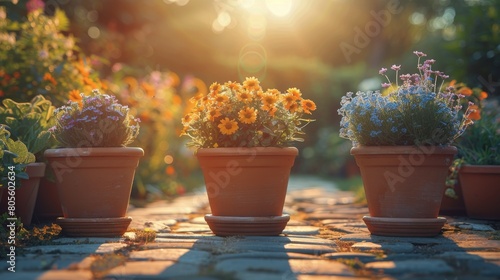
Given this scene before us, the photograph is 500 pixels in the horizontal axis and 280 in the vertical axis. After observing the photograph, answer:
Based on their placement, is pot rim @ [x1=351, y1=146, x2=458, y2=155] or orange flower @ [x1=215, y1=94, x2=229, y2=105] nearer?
pot rim @ [x1=351, y1=146, x2=458, y2=155]

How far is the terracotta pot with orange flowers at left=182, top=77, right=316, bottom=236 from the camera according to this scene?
3416mm

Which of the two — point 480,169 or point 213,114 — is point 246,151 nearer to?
point 213,114

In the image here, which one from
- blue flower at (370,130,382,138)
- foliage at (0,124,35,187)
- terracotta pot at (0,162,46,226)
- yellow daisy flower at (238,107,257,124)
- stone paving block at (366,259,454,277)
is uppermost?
yellow daisy flower at (238,107,257,124)

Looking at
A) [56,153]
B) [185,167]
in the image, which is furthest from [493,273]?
[185,167]

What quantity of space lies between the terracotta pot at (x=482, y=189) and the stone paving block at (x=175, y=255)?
2256 mm

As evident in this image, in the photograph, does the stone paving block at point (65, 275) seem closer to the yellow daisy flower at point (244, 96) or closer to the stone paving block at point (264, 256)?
the stone paving block at point (264, 256)

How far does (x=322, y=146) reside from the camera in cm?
1293

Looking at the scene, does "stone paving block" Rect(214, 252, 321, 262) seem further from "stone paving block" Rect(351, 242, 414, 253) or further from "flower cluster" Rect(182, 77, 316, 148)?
"flower cluster" Rect(182, 77, 316, 148)

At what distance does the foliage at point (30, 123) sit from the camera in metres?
3.70

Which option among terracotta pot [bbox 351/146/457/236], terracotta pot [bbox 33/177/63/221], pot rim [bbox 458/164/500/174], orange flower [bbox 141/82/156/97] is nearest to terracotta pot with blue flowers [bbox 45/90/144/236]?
terracotta pot [bbox 33/177/63/221]

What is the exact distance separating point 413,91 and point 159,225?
1782mm

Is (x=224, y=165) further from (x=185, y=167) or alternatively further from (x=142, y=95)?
(x=185, y=167)

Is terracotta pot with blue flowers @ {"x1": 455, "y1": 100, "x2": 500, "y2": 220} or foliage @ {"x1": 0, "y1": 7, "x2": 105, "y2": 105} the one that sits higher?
foliage @ {"x1": 0, "y1": 7, "x2": 105, "y2": 105}

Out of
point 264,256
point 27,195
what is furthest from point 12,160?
point 264,256
